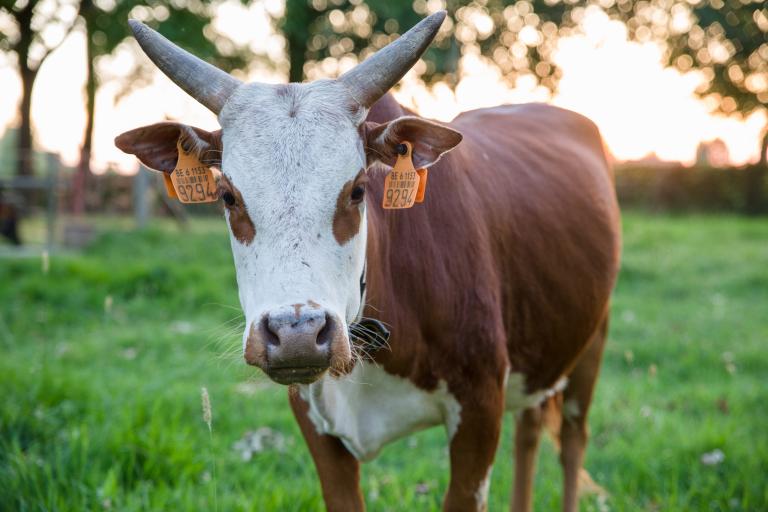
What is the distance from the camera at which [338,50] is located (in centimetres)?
1758

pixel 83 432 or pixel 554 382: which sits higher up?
pixel 554 382

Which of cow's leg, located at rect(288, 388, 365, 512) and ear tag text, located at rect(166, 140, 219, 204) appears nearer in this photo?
ear tag text, located at rect(166, 140, 219, 204)

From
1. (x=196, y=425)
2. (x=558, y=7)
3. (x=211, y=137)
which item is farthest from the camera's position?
(x=558, y=7)

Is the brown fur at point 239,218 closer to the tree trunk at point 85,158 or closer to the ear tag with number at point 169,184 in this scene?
the ear tag with number at point 169,184

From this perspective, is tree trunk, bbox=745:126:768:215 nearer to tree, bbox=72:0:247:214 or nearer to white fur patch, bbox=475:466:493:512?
tree, bbox=72:0:247:214

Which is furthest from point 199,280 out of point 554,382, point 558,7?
point 558,7

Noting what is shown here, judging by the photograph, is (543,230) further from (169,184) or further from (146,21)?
(146,21)

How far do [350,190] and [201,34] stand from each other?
39.7 feet

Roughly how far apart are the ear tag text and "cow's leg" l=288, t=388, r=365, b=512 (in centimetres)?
79

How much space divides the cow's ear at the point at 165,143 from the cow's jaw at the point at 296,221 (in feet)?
0.47

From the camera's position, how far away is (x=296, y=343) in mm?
1949

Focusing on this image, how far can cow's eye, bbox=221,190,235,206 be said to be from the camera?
233 centimetres

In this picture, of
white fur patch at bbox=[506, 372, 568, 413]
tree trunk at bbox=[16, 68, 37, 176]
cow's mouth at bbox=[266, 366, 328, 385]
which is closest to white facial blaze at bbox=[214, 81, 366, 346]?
cow's mouth at bbox=[266, 366, 328, 385]

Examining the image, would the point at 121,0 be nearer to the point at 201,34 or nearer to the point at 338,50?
the point at 201,34
